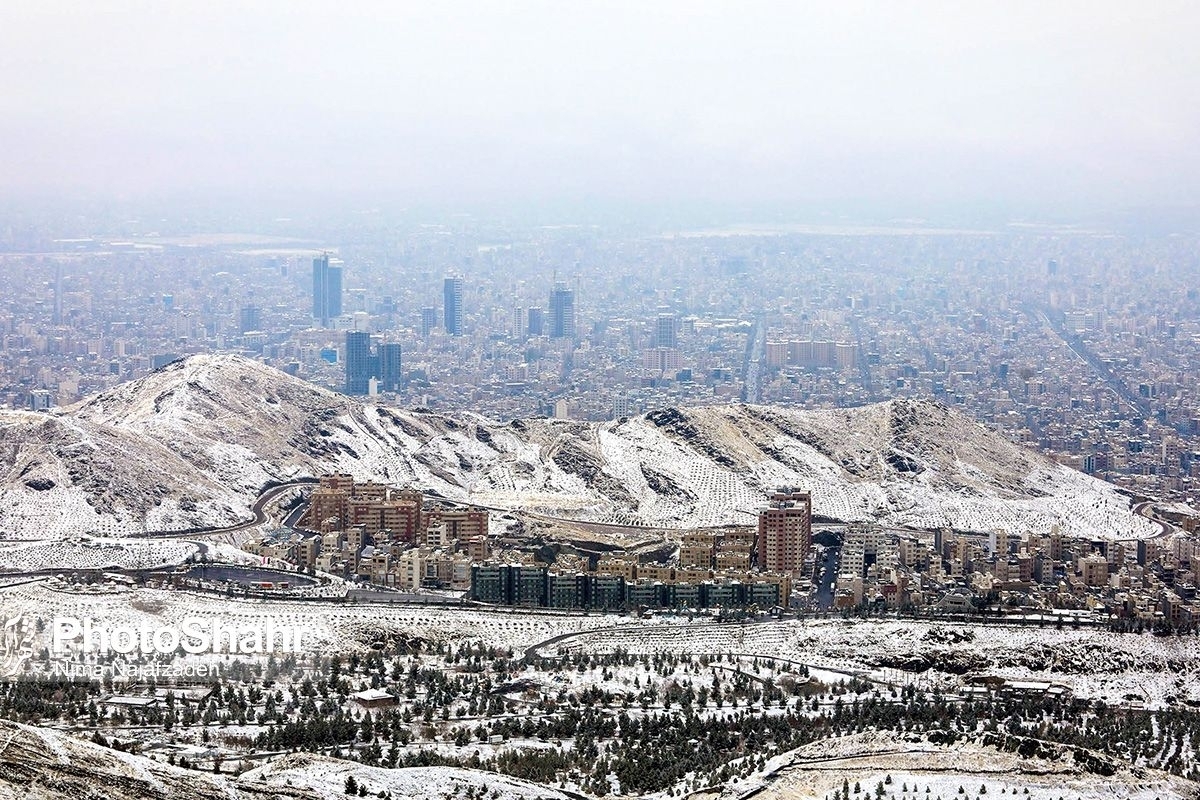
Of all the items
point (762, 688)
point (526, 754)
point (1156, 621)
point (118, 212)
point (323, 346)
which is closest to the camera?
point (526, 754)

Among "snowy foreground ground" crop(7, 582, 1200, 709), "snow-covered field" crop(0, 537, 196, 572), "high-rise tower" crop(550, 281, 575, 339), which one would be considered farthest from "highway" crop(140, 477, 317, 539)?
"high-rise tower" crop(550, 281, 575, 339)

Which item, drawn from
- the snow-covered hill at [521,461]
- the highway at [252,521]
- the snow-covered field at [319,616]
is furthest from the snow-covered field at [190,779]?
the snow-covered hill at [521,461]

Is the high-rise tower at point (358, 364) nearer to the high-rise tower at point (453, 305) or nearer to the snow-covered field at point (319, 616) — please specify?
the high-rise tower at point (453, 305)

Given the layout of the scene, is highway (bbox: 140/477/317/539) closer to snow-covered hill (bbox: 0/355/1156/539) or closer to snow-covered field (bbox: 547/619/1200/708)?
snow-covered hill (bbox: 0/355/1156/539)

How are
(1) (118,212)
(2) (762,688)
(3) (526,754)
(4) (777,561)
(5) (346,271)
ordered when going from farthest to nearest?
(5) (346,271), (1) (118,212), (4) (777,561), (2) (762,688), (3) (526,754)

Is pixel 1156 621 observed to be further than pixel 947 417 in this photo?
No

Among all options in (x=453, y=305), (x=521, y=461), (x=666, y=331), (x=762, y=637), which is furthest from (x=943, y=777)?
(x=453, y=305)

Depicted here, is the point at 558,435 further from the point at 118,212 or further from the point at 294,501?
the point at 118,212

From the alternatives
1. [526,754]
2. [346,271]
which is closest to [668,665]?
[526,754]

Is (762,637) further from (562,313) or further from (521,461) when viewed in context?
(562,313)
